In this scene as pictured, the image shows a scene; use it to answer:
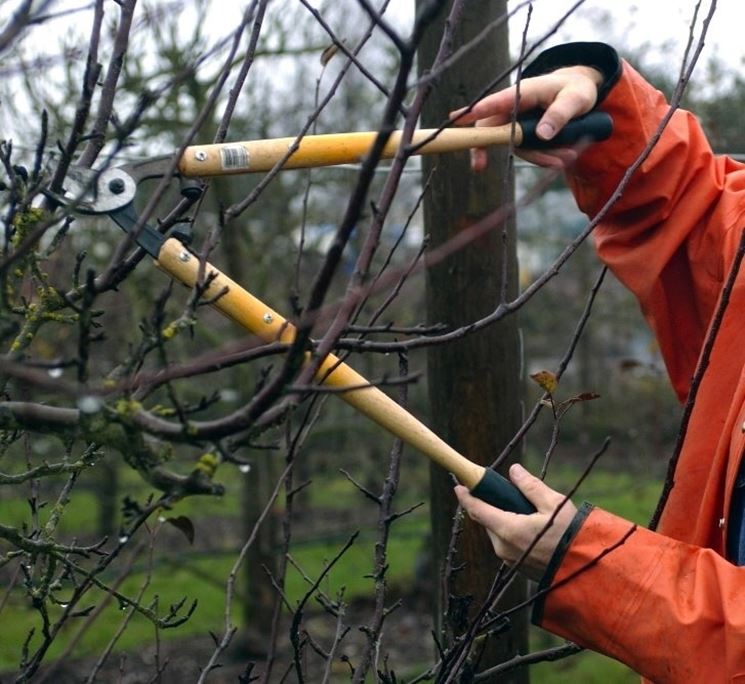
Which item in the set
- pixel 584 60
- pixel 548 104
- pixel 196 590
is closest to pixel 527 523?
pixel 548 104

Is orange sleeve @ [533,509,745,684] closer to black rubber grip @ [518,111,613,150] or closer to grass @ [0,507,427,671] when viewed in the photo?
black rubber grip @ [518,111,613,150]

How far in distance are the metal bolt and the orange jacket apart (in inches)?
34.7

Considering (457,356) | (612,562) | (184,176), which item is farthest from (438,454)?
(457,356)

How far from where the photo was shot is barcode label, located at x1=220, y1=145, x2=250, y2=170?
1694 mm

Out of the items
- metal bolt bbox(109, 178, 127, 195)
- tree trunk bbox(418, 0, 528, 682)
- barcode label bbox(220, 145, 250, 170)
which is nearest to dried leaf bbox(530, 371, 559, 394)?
barcode label bbox(220, 145, 250, 170)

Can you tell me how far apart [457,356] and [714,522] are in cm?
105

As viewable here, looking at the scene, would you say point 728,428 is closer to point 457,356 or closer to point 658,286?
point 658,286

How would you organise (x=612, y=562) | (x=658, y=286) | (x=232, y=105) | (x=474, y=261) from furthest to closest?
(x=474, y=261)
(x=658, y=286)
(x=232, y=105)
(x=612, y=562)

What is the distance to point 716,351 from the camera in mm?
2148

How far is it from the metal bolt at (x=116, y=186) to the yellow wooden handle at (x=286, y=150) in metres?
0.09

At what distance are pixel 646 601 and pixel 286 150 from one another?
902 millimetres

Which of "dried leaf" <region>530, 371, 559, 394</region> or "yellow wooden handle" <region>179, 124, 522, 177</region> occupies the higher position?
"yellow wooden handle" <region>179, 124, 522, 177</region>

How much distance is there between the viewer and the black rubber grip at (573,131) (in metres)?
2.08

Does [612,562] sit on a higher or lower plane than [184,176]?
lower
